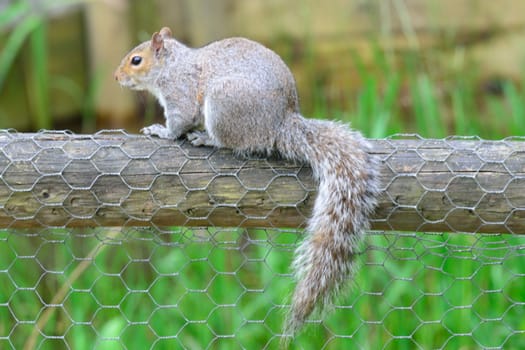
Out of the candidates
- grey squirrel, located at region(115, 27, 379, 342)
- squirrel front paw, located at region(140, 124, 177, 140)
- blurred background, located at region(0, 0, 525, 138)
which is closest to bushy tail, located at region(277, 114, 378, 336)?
grey squirrel, located at region(115, 27, 379, 342)

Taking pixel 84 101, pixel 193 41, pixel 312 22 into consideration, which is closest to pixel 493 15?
pixel 312 22

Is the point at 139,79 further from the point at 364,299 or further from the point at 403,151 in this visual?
the point at 364,299

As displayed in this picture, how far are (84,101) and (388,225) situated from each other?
2404 mm

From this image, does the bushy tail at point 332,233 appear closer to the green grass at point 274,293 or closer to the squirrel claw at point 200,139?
the squirrel claw at point 200,139

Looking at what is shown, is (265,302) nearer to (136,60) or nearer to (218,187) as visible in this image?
(136,60)

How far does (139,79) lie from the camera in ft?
5.75

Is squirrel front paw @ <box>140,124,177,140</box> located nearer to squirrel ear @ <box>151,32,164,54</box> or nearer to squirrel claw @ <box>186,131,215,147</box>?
squirrel claw @ <box>186,131,215,147</box>

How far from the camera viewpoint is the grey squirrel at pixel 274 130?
1327 mm

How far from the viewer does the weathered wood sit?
1.30 metres

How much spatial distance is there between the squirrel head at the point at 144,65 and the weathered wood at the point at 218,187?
40 cm

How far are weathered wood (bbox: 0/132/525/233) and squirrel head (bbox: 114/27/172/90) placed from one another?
40cm

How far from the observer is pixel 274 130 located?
1499 millimetres

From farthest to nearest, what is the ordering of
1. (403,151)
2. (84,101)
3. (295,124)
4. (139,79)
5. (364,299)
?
(84,101), (364,299), (139,79), (295,124), (403,151)

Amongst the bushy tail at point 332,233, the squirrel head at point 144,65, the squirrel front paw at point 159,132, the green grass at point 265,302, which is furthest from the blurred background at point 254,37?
the bushy tail at point 332,233
